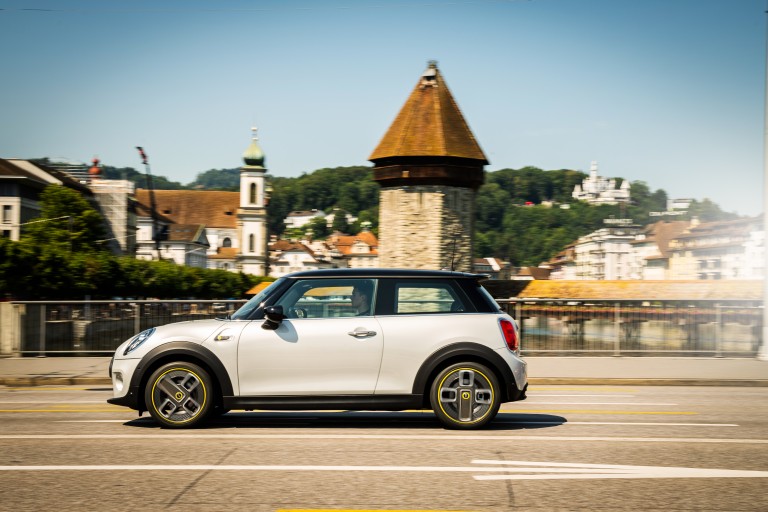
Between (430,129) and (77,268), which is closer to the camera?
(430,129)

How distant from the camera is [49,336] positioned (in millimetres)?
21984

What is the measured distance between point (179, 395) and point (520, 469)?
12.9ft

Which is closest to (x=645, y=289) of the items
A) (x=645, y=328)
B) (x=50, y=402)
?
(x=645, y=328)

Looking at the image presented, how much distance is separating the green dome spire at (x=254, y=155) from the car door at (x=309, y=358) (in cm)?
16319

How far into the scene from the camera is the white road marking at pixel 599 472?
23.1ft

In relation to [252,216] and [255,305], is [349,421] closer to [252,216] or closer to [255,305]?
[255,305]

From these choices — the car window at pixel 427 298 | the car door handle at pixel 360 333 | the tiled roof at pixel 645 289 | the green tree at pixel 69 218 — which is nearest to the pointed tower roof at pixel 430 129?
the tiled roof at pixel 645 289

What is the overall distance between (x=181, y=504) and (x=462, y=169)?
57.1 m

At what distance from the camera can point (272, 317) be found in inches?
369

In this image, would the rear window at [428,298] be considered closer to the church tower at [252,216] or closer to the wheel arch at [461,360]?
the wheel arch at [461,360]

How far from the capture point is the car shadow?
997cm

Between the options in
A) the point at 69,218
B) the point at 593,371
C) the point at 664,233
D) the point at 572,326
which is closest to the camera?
the point at 593,371

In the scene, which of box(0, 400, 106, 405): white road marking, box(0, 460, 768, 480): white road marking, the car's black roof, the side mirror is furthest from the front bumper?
box(0, 400, 106, 405): white road marking

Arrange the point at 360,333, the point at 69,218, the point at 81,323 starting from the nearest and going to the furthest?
the point at 360,333 < the point at 81,323 < the point at 69,218
